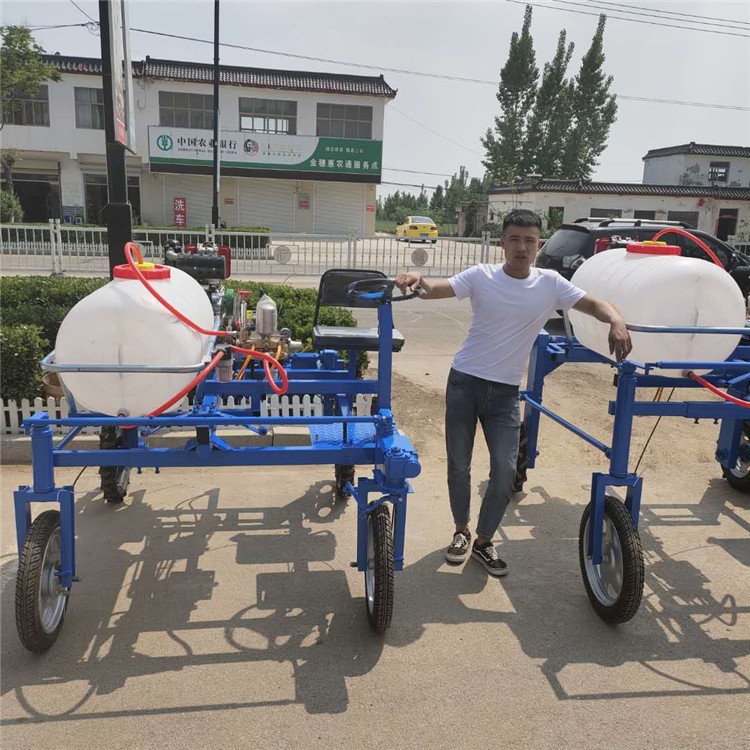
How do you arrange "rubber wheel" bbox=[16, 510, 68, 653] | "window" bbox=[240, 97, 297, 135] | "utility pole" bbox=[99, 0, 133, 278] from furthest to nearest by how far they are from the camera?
"window" bbox=[240, 97, 297, 135] < "utility pole" bbox=[99, 0, 133, 278] < "rubber wheel" bbox=[16, 510, 68, 653]

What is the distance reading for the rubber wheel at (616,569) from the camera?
3166 millimetres

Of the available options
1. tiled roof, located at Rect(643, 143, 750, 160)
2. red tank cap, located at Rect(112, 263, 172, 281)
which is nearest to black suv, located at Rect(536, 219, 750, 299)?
red tank cap, located at Rect(112, 263, 172, 281)

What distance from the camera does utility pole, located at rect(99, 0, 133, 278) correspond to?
554 centimetres

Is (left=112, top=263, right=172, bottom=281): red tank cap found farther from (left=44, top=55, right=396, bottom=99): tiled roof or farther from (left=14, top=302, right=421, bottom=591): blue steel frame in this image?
(left=44, top=55, right=396, bottom=99): tiled roof

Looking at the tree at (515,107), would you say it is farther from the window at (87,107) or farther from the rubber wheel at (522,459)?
the rubber wheel at (522,459)

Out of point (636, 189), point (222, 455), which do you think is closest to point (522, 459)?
point (222, 455)

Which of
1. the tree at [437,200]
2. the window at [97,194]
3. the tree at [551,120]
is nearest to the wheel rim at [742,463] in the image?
the window at [97,194]

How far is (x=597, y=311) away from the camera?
11.1 ft

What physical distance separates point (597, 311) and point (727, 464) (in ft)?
8.41

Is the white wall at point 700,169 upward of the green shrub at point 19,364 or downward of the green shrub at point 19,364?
upward

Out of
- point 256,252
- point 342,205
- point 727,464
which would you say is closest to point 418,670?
point 727,464

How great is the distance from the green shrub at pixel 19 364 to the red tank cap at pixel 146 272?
295 cm

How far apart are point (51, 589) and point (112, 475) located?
136cm

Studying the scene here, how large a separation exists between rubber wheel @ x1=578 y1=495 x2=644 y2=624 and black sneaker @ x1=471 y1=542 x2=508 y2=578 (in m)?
0.46
